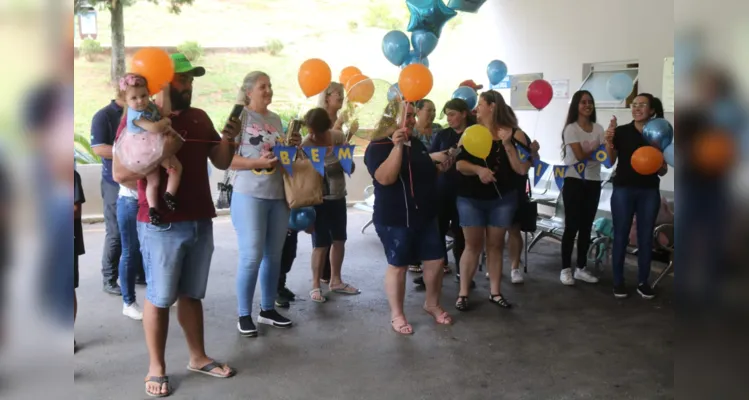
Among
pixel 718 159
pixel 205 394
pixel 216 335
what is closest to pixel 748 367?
pixel 718 159

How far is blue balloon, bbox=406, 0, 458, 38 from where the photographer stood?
16.5 feet

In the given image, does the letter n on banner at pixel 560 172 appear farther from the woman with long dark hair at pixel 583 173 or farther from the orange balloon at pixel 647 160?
the orange balloon at pixel 647 160

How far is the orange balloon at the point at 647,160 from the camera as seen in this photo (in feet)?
12.4

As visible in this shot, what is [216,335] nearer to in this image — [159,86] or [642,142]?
[159,86]

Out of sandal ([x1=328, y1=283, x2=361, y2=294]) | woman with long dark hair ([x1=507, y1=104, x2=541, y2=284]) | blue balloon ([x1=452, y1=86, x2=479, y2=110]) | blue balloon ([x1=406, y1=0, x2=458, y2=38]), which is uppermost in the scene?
blue balloon ([x1=406, y1=0, x2=458, y2=38])

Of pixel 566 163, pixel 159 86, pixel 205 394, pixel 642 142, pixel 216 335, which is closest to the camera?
pixel 159 86

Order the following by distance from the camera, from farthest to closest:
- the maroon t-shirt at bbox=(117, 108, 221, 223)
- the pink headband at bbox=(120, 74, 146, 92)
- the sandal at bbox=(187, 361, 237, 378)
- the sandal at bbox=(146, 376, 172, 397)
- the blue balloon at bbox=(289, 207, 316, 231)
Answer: the blue balloon at bbox=(289, 207, 316, 231)
the sandal at bbox=(187, 361, 237, 378)
the sandal at bbox=(146, 376, 172, 397)
the maroon t-shirt at bbox=(117, 108, 221, 223)
the pink headband at bbox=(120, 74, 146, 92)

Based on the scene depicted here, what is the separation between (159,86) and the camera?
2.39 metres

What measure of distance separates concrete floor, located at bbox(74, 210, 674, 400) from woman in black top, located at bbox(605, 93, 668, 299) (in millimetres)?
340

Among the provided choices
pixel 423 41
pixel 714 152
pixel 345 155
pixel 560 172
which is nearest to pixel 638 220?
pixel 560 172

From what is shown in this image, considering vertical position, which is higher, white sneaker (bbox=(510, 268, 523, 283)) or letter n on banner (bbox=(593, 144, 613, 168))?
letter n on banner (bbox=(593, 144, 613, 168))

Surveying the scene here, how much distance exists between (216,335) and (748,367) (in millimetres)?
3149

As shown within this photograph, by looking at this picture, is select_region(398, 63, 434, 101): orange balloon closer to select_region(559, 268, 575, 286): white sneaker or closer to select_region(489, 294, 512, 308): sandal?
select_region(489, 294, 512, 308): sandal

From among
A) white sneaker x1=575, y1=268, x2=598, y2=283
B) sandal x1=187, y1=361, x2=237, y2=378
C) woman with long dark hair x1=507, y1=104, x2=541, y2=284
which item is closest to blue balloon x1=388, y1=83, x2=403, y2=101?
woman with long dark hair x1=507, y1=104, x2=541, y2=284
